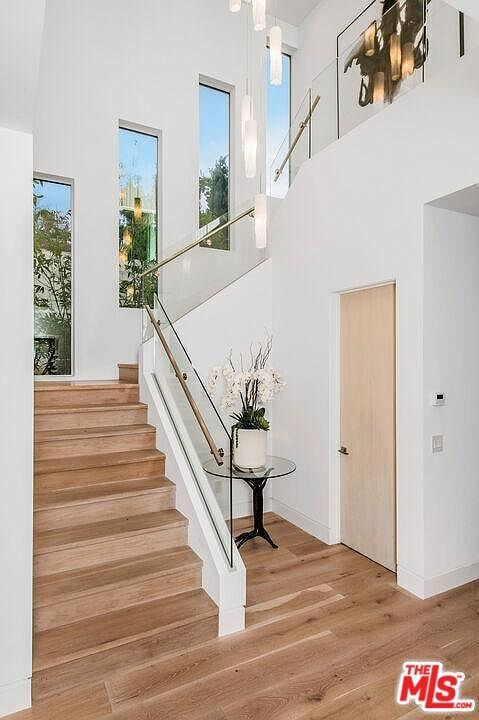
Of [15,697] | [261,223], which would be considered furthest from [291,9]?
[15,697]

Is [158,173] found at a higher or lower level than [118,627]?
higher

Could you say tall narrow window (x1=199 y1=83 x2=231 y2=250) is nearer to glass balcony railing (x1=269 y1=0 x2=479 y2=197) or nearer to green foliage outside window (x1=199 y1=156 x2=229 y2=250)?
green foliage outside window (x1=199 y1=156 x2=229 y2=250)

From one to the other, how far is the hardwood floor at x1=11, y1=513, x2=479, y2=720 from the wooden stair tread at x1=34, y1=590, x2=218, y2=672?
0.06m

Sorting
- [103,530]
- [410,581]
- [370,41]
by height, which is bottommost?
[410,581]

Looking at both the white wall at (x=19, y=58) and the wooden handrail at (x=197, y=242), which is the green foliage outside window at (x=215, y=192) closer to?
the wooden handrail at (x=197, y=242)

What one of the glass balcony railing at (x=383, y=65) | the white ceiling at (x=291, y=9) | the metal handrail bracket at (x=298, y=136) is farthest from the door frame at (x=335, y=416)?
the white ceiling at (x=291, y=9)

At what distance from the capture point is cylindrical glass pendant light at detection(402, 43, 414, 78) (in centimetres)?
329

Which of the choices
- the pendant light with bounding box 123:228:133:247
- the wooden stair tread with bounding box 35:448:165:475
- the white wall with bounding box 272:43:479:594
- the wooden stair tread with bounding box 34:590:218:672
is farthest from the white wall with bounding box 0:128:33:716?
the pendant light with bounding box 123:228:133:247

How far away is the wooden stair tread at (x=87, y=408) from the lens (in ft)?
13.0

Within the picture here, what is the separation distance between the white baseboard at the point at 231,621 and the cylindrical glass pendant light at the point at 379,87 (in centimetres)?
382

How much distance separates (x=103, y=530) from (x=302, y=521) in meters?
2.10

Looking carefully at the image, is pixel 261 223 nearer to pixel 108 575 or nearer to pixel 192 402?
pixel 192 402

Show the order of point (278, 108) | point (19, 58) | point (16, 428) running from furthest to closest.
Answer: point (278, 108) → point (16, 428) → point (19, 58)

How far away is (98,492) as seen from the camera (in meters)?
3.34
